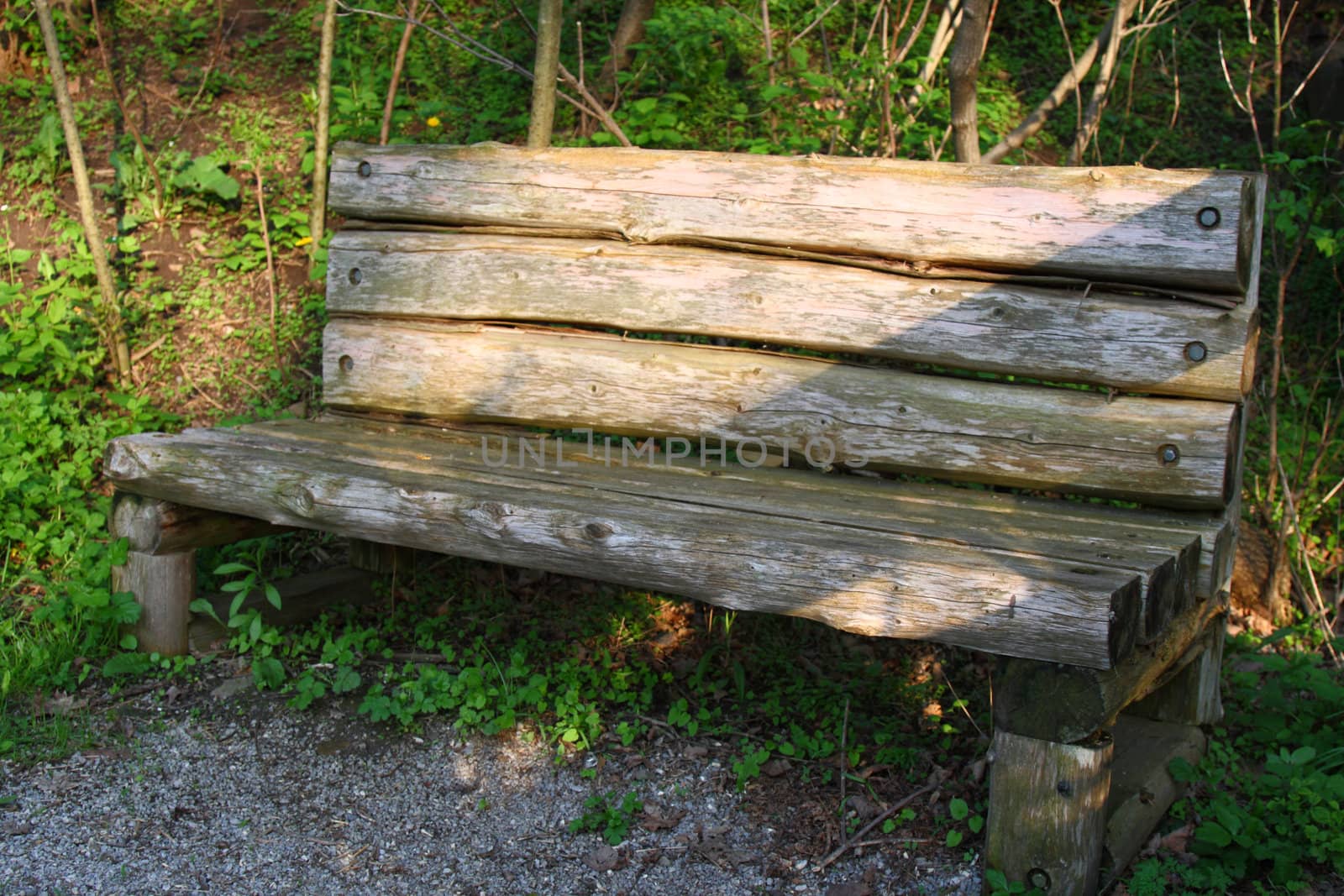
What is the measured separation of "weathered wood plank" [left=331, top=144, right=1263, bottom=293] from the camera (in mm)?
2928

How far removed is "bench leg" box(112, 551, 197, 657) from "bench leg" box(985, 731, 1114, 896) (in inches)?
94.9

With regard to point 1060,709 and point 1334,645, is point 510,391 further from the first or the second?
point 1334,645

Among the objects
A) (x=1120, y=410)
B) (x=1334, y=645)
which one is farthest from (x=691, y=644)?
(x=1334, y=645)

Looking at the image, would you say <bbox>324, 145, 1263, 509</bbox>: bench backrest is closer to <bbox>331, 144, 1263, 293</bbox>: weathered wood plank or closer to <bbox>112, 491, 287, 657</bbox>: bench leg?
<bbox>331, 144, 1263, 293</bbox>: weathered wood plank

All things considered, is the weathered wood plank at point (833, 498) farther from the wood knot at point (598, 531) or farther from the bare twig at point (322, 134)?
the bare twig at point (322, 134)

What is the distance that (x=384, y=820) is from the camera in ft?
9.50

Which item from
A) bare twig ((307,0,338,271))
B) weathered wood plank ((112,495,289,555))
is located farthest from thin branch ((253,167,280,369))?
weathered wood plank ((112,495,289,555))

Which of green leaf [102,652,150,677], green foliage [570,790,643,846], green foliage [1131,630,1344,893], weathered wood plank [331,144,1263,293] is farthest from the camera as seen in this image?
green leaf [102,652,150,677]

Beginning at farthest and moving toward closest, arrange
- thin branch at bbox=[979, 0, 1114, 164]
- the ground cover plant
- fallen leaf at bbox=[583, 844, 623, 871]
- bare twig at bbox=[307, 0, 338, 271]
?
bare twig at bbox=[307, 0, 338, 271] < thin branch at bbox=[979, 0, 1114, 164] < the ground cover plant < fallen leaf at bbox=[583, 844, 623, 871]

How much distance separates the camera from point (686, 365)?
3457 mm

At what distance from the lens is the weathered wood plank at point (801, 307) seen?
2.97 metres

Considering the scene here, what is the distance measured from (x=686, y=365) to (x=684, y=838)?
1.32 m

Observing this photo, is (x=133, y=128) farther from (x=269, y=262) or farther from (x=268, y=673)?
(x=268, y=673)

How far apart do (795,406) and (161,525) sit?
186 cm
